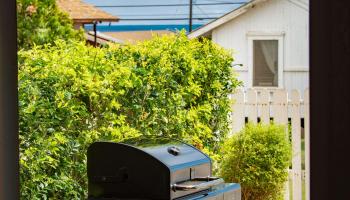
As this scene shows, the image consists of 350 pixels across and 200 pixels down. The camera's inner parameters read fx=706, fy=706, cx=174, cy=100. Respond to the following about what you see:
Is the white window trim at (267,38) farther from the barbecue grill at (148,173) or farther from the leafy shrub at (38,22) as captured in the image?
the barbecue grill at (148,173)

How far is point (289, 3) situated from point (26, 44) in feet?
14.7

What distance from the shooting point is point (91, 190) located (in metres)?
2.28

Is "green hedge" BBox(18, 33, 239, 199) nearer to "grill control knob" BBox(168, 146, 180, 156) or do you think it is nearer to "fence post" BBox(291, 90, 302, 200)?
"grill control knob" BBox(168, 146, 180, 156)

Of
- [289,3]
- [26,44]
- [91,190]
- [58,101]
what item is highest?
[289,3]

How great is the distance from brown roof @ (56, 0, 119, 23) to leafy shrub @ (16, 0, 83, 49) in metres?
2.35

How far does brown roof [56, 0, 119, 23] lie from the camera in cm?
1066

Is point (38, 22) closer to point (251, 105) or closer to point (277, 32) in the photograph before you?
point (251, 105)

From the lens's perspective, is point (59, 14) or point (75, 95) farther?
point (59, 14)

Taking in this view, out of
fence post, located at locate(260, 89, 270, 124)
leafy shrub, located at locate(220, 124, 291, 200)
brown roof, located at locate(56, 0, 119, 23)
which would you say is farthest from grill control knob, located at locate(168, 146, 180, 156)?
brown roof, located at locate(56, 0, 119, 23)

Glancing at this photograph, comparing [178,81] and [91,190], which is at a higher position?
[178,81]

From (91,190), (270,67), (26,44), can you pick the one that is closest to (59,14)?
(26,44)

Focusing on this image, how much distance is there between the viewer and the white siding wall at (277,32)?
34.9 feet
